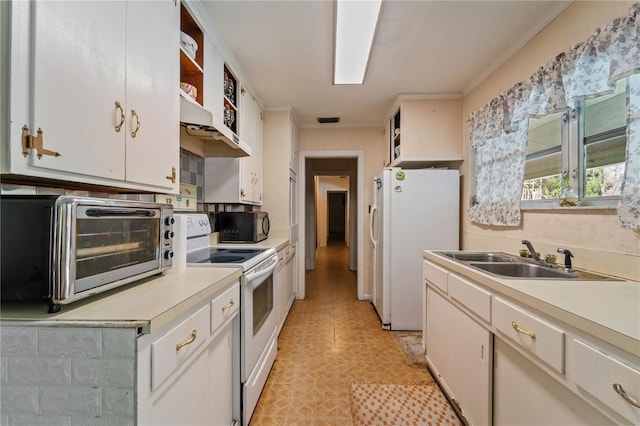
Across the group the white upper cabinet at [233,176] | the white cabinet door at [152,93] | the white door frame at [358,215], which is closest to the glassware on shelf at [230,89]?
the white upper cabinet at [233,176]

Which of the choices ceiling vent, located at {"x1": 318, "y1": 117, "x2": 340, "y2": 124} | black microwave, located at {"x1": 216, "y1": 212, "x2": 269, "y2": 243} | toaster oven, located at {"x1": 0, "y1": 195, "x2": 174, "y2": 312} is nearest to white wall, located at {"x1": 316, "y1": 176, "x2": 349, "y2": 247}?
ceiling vent, located at {"x1": 318, "y1": 117, "x2": 340, "y2": 124}

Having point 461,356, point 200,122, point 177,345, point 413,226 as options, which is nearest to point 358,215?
point 413,226

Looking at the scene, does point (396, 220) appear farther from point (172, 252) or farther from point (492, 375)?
point (172, 252)

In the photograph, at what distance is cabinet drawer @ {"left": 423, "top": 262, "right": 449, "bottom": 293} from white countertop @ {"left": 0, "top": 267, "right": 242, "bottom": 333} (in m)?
1.35

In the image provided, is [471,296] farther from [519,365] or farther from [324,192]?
[324,192]

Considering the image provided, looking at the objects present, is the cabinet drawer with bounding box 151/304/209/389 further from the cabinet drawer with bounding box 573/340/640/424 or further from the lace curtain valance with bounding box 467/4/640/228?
the lace curtain valance with bounding box 467/4/640/228

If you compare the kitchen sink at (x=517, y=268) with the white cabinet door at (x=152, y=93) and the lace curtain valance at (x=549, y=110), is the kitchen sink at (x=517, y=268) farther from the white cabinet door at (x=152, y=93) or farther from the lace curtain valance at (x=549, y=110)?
the white cabinet door at (x=152, y=93)

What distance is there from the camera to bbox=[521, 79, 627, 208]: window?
133 centimetres

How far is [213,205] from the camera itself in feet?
8.16

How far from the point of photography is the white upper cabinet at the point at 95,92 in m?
0.68

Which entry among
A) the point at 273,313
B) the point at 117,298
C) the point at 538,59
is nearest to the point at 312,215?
the point at 273,313

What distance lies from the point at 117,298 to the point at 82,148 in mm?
497

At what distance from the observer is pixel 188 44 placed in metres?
1.53

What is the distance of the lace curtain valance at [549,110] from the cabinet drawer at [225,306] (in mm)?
1863
